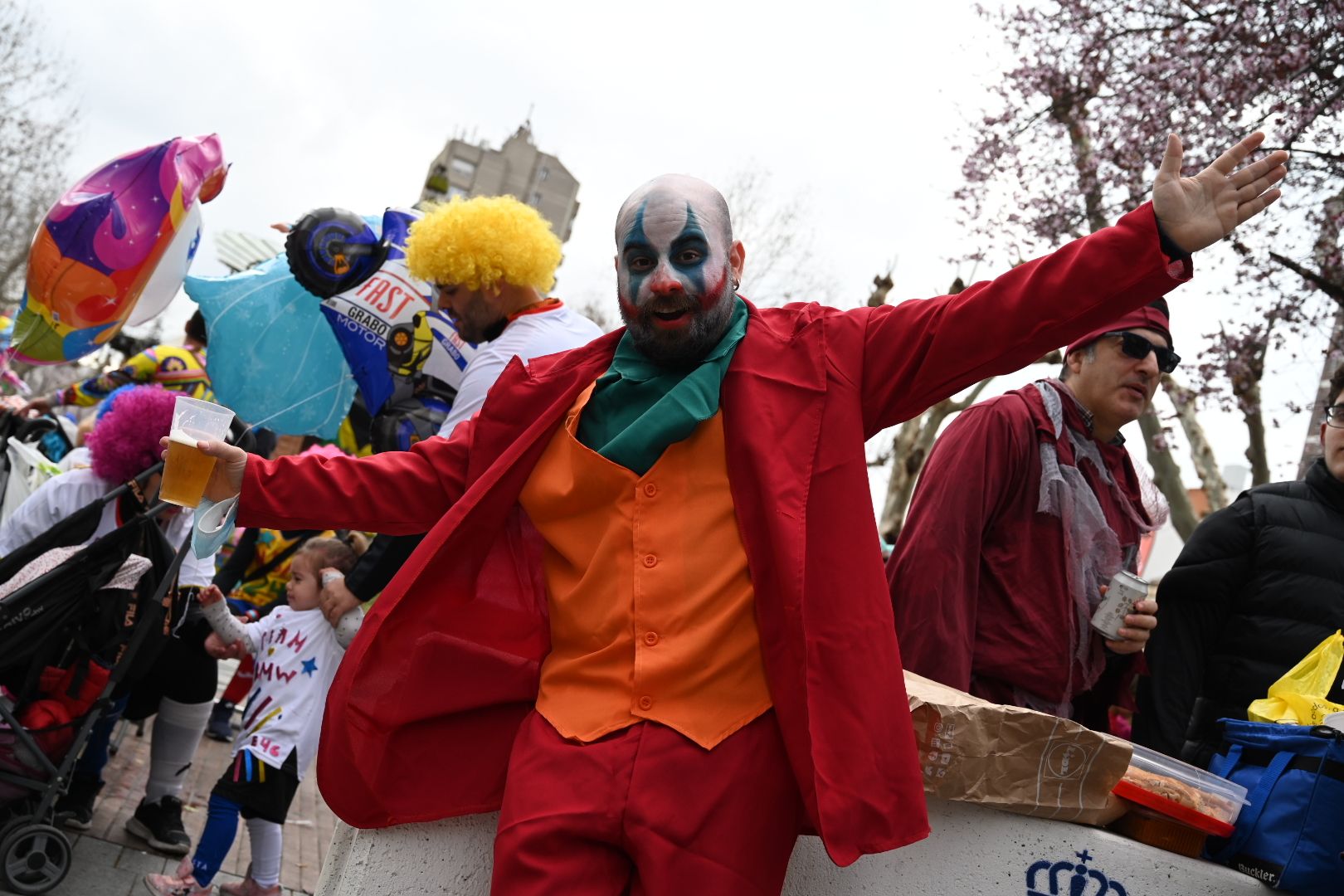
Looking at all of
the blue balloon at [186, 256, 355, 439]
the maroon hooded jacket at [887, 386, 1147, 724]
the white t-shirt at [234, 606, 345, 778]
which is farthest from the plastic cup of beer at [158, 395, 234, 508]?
the blue balloon at [186, 256, 355, 439]

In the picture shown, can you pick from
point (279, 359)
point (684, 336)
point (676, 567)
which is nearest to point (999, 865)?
point (676, 567)

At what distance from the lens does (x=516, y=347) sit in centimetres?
430

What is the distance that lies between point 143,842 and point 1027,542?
3.94m

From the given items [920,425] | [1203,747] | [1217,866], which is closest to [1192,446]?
[920,425]

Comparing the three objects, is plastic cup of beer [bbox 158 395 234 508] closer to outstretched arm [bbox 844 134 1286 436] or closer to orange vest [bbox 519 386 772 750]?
orange vest [bbox 519 386 772 750]

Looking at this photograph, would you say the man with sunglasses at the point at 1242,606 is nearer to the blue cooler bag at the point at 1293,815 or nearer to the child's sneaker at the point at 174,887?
the blue cooler bag at the point at 1293,815

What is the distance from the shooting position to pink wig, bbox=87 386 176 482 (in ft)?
16.0

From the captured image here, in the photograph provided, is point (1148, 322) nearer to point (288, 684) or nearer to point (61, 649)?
point (288, 684)

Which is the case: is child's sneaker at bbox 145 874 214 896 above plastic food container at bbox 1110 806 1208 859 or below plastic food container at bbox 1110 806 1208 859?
below

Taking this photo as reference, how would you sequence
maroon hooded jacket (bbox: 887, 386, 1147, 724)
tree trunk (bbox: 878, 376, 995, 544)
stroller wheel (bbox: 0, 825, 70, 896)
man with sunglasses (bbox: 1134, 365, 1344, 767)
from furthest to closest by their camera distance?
tree trunk (bbox: 878, 376, 995, 544) < stroller wheel (bbox: 0, 825, 70, 896) < man with sunglasses (bbox: 1134, 365, 1344, 767) < maroon hooded jacket (bbox: 887, 386, 1147, 724)

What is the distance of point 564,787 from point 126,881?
3.14 meters

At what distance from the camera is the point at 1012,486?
136 inches

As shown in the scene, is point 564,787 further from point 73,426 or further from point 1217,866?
point 73,426

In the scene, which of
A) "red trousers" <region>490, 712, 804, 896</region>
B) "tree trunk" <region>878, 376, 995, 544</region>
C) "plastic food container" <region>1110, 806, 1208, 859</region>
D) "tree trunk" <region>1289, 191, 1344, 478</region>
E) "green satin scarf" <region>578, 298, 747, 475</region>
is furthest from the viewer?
"tree trunk" <region>878, 376, 995, 544</region>
